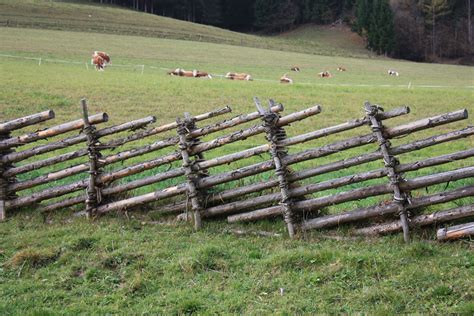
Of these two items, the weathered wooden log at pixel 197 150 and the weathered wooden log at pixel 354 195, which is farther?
the weathered wooden log at pixel 197 150

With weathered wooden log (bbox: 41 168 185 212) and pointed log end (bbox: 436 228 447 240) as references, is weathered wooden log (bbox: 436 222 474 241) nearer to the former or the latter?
pointed log end (bbox: 436 228 447 240)

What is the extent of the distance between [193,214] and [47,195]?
2269 millimetres

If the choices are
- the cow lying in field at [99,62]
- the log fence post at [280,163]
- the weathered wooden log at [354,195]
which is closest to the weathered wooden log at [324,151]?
the log fence post at [280,163]

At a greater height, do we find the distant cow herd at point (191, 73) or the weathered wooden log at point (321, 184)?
the distant cow herd at point (191, 73)

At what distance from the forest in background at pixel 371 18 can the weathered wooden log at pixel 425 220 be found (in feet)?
204

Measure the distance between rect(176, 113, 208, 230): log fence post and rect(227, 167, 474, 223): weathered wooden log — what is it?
0.42 m

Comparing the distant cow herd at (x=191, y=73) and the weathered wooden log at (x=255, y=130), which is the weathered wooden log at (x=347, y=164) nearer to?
the weathered wooden log at (x=255, y=130)

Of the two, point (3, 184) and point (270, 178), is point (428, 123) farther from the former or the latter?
point (3, 184)

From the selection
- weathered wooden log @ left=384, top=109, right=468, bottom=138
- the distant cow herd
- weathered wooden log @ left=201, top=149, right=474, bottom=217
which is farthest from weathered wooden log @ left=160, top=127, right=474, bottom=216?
the distant cow herd

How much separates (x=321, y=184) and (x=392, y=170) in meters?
0.83

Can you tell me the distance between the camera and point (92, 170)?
748 centimetres

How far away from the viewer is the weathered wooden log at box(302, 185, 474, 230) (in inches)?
226

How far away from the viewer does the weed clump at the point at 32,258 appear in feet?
19.2

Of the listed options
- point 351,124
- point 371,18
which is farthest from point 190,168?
point 371,18
